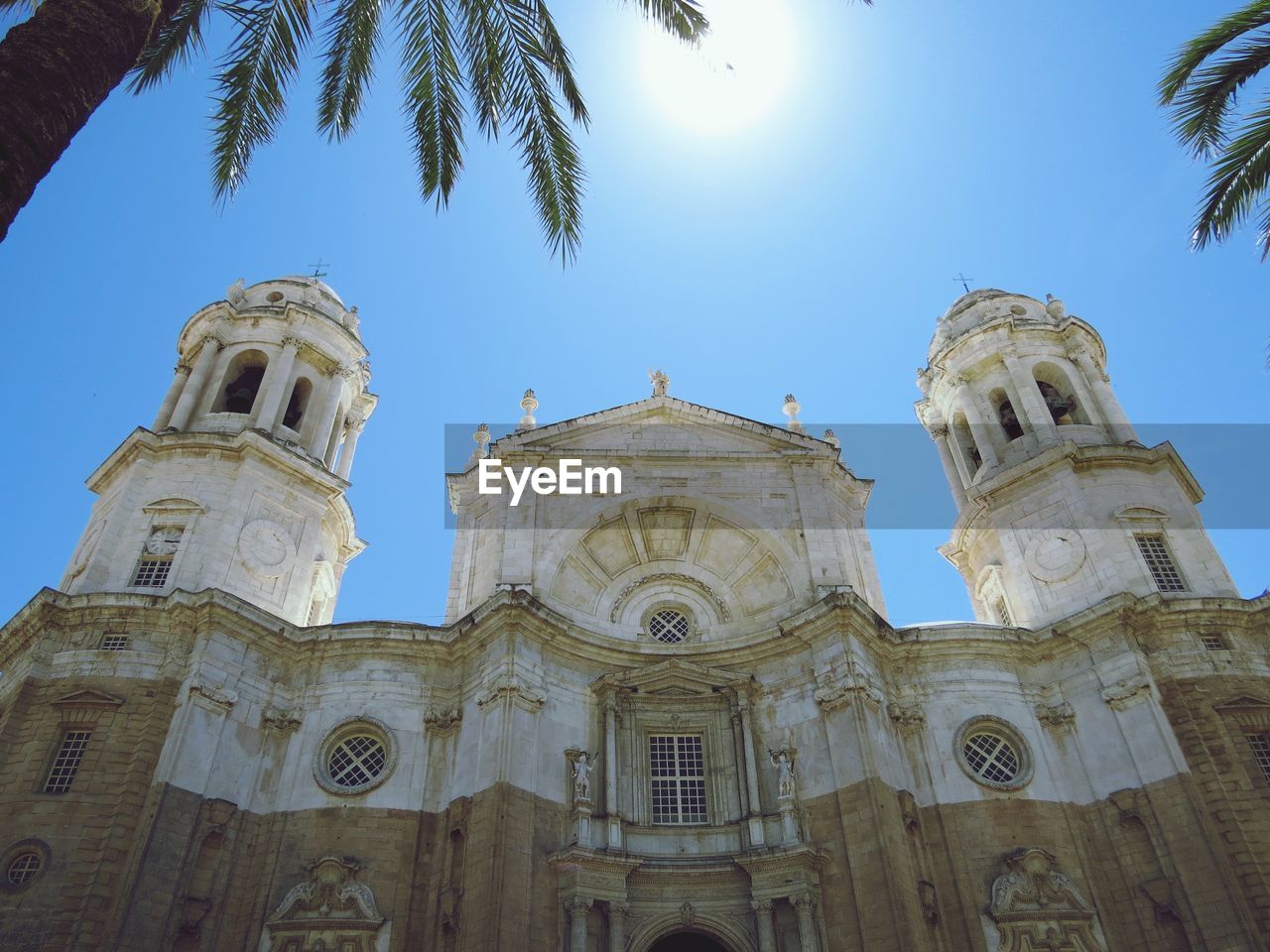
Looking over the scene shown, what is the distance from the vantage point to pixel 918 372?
39219 mm

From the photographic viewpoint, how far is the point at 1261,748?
80.8 ft

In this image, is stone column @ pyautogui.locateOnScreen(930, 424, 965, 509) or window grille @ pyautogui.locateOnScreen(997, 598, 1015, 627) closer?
window grille @ pyautogui.locateOnScreen(997, 598, 1015, 627)

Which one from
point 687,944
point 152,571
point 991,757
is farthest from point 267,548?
point 991,757

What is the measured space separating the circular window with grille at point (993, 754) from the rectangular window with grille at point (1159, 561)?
6383mm

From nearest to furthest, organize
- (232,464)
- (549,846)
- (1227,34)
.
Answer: (1227,34), (549,846), (232,464)

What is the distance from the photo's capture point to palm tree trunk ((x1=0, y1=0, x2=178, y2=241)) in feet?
30.3

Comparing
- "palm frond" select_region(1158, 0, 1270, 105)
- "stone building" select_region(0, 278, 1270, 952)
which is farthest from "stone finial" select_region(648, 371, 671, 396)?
"palm frond" select_region(1158, 0, 1270, 105)

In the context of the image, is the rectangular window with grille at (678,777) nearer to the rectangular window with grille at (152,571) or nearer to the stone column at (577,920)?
the stone column at (577,920)

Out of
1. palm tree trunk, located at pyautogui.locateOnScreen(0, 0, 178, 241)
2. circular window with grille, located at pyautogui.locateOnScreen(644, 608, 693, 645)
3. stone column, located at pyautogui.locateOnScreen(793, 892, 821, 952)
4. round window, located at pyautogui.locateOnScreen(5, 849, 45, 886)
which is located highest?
circular window with grille, located at pyautogui.locateOnScreen(644, 608, 693, 645)

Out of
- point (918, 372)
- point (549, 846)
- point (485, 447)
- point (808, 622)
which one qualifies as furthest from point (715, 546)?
point (918, 372)

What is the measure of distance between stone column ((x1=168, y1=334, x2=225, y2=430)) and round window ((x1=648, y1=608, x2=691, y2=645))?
51.6 feet

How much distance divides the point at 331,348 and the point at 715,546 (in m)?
15.1

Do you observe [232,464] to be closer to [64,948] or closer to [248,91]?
[64,948]

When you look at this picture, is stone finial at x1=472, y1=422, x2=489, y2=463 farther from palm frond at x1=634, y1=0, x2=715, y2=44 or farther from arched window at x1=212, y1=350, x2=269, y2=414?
palm frond at x1=634, y1=0, x2=715, y2=44
